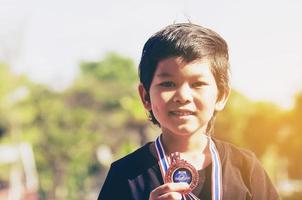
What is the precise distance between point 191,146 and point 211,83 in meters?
0.26

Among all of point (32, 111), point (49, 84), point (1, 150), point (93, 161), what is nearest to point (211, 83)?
point (1, 150)

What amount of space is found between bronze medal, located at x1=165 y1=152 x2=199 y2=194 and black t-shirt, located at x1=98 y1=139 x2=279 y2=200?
71 mm

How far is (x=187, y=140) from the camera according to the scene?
7.89 ft

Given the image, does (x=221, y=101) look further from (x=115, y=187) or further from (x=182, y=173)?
(x=115, y=187)

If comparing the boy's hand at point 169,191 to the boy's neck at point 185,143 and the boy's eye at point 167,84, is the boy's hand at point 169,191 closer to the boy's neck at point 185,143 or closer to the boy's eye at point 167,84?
the boy's neck at point 185,143

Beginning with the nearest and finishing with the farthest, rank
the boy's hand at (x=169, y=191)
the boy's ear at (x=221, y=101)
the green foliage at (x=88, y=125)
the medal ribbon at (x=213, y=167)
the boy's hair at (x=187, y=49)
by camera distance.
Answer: the boy's hand at (x=169, y=191), the medal ribbon at (x=213, y=167), the boy's hair at (x=187, y=49), the boy's ear at (x=221, y=101), the green foliage at (x=88, y=125)

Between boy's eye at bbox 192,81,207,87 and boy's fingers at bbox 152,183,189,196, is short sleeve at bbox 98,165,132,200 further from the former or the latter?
boy's eye at bbox 192,81,207,87

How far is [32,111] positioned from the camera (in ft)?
158

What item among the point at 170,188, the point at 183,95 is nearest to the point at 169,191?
the point at 170,188

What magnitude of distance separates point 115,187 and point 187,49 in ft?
1.96

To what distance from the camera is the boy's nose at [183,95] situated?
7.51ft

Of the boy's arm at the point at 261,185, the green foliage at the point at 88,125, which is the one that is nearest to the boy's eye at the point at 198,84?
the boy's arm at the point at 261,185

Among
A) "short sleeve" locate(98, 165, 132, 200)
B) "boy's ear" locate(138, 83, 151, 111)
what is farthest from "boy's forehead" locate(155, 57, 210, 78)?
"short sleeve" locate(98, 165, 132, 200)

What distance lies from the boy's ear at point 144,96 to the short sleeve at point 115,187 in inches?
11.3
